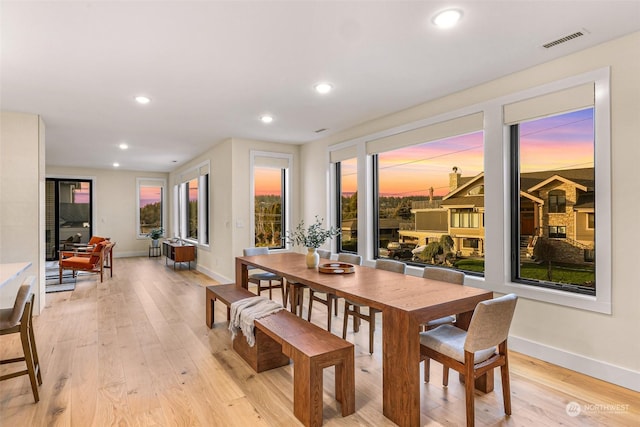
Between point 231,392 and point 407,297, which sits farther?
point 231,392

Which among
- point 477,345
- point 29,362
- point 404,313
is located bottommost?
point 29,362

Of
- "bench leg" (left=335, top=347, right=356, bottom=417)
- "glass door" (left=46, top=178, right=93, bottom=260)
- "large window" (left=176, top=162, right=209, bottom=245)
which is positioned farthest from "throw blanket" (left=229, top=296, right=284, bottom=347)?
"glass door" (left=46, top=178, right=93, bottom=260)

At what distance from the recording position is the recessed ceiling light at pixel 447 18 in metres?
2.15

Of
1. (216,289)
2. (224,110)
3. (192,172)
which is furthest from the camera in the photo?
(192,172)

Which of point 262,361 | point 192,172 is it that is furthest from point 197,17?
point 192,172

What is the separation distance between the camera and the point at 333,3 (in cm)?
205

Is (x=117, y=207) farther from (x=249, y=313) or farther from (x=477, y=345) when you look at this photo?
(x=477, y=345)

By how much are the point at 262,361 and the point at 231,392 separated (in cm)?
38

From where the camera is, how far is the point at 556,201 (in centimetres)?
304

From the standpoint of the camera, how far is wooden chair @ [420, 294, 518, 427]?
1.93 metres

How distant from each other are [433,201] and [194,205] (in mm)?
6247

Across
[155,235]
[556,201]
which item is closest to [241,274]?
[556,201]

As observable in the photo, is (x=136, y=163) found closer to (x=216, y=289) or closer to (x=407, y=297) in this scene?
(x=216, y=289)

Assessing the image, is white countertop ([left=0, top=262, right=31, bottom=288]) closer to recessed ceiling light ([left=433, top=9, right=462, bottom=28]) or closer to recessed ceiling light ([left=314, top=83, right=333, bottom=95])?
recessed ceiling light ([left=314, top=83, right=333, bottom=95])
